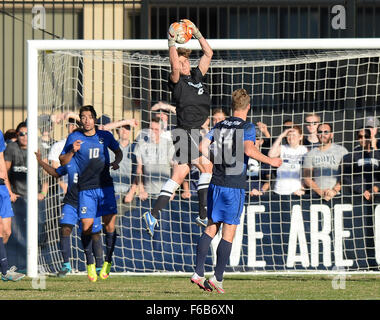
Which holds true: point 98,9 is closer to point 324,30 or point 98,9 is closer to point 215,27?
point 215,27

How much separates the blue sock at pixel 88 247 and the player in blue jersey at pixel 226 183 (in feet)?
7.45

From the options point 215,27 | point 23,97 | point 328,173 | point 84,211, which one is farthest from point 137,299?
point 215,27

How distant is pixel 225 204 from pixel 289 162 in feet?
12.5

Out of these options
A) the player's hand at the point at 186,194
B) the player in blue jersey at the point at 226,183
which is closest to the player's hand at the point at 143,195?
the player's hand at the point at 186,194

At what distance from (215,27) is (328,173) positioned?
438 centimetres

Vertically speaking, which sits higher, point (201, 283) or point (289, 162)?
point (289, 162)

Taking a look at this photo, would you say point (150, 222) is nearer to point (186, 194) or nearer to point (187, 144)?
point (187, 144)

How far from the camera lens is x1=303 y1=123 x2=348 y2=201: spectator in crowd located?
44.4 ft

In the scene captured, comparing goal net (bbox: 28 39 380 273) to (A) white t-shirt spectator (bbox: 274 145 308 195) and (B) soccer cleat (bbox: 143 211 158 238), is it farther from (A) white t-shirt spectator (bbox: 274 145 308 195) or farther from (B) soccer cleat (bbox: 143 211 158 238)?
(B) soccer cleat (bbox: 143 211 158 238)

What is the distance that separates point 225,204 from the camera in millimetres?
10016

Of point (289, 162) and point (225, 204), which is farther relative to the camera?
point (289, 162)

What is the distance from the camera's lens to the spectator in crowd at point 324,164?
13542 millimetres

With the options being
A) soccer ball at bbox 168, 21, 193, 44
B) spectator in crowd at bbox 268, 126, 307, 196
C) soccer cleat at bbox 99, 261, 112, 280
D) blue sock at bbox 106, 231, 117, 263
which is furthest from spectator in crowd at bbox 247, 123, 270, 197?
soccer ball at bbox 168, 21, 193, 44

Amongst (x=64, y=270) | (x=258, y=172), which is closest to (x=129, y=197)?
(x=64, y=270)
